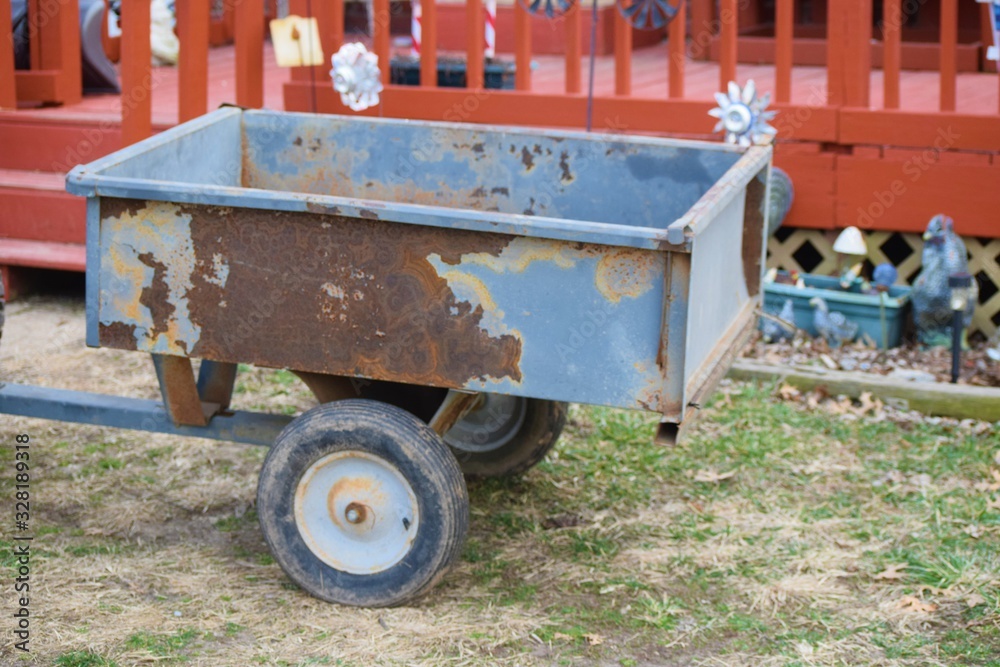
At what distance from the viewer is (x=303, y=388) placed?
5.68 metres

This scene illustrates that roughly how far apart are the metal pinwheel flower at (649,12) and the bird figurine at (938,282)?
5.23ft

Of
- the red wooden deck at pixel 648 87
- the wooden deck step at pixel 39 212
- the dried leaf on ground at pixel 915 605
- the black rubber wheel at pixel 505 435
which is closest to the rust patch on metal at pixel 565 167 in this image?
the black rubber wheel at pixel 505 435

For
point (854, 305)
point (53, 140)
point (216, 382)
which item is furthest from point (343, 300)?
point (53, 140)

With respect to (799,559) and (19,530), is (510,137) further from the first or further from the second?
(19,530)

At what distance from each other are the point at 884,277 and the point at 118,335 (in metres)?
3.95

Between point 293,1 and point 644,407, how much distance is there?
4.08 metres

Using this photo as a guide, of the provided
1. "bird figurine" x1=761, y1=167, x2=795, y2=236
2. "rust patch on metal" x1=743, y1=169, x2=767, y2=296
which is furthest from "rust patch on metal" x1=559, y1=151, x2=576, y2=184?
"bird figurine" x1=761, y1=167, x2=795, y2=236

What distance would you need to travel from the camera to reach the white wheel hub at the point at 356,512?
3.69m

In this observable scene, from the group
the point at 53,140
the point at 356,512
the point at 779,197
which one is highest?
the point at 53,140

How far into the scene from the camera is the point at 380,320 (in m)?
3.49

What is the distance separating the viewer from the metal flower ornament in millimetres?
5949

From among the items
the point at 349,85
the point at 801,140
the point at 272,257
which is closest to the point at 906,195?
the point at 801,140

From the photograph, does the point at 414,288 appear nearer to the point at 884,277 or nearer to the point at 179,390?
the point at 179,390

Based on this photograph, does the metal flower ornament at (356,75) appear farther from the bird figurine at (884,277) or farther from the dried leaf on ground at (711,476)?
the bird figurine at (884,277)
